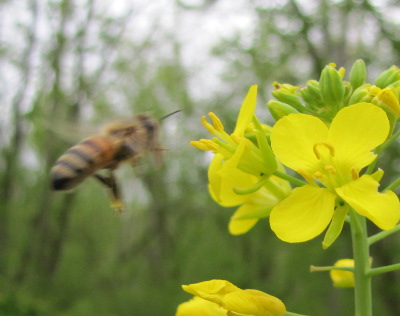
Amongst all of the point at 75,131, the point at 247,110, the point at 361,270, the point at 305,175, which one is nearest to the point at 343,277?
the point at 361,270

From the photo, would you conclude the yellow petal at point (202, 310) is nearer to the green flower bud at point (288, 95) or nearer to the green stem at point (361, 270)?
the green stem at point (361, 270)

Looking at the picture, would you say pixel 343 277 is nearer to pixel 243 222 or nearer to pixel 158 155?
pixel 243 222

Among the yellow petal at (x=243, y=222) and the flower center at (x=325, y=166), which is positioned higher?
the flower center at (x=325, y=166)

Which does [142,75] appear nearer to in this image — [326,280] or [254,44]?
[254,44]

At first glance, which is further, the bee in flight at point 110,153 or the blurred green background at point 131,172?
the blurred green background at point 131,172

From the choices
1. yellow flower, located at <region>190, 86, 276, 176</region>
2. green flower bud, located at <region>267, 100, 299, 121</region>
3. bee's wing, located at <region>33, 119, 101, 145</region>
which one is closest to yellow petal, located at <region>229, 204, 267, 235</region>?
yellow flower, located at <region>190, 86, 276, 176</region>

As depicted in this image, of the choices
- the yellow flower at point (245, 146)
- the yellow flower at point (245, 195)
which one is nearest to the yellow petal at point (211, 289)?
the yellow flower at point (245, 195)

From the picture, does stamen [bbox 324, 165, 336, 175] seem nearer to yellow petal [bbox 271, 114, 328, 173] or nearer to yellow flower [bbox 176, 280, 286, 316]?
yellow petal [bbox 271, 114, 328, 173]
